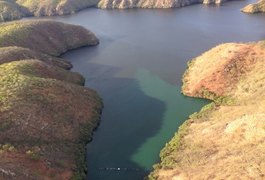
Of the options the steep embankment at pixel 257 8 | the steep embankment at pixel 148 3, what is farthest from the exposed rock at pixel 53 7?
the steep embankment at pixel 257 8

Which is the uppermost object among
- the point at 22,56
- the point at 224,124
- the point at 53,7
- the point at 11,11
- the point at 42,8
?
the point at 224,124

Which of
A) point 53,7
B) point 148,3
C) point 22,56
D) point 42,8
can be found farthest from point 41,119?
point 42,8

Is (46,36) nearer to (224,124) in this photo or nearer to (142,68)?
(142,68)

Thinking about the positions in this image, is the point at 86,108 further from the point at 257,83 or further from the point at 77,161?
the point at 257,83

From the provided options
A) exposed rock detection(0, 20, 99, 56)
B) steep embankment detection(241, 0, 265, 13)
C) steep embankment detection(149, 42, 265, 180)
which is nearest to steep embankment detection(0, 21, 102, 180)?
steep embankment detection(149, 42, 265, 180)

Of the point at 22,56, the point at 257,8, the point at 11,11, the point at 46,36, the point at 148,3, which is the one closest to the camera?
the point at 22,56

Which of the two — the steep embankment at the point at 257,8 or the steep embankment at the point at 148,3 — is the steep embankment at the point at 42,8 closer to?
the steep embankment at the point at 148,3

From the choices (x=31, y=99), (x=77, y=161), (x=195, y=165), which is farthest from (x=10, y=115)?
(x=195, y=165)
